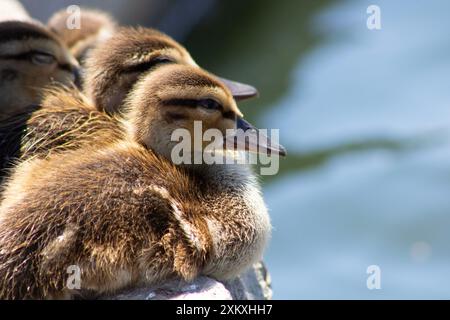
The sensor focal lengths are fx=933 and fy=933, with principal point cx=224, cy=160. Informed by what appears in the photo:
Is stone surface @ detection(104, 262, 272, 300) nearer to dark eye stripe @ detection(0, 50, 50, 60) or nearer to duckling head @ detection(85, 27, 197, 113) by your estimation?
duckling head @ detection(85, 27, 197, 113)

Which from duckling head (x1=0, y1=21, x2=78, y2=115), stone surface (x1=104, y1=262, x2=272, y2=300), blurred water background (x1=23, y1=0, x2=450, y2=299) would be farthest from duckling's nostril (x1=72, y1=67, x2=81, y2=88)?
blurred water background (x1=23, y1=0, x2=450, y2=299)

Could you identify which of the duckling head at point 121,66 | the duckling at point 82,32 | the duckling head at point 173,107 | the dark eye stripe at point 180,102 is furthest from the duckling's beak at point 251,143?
the duckling at point 82,32

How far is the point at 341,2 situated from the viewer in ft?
27.9

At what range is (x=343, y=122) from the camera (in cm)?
664

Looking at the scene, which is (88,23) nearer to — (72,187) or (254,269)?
(254,269)

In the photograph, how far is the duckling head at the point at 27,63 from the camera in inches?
115

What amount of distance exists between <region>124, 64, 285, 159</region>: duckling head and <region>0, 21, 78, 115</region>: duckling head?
0.54m

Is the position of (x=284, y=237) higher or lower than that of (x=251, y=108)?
lower

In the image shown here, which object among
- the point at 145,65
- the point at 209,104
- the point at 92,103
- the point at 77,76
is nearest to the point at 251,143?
the point at 209,104

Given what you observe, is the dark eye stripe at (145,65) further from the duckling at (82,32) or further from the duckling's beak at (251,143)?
the duckling at (82,32)

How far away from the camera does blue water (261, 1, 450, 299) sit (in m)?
5.46
